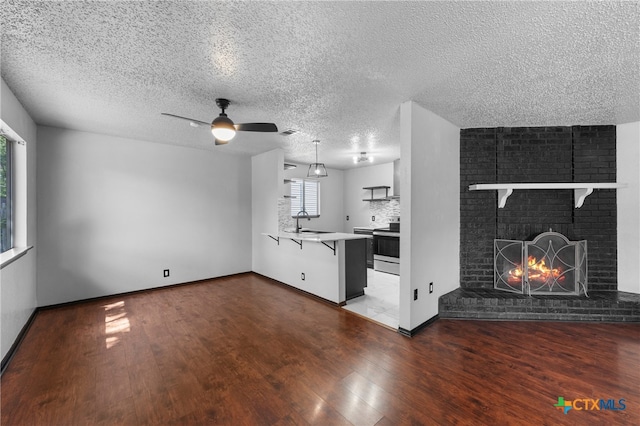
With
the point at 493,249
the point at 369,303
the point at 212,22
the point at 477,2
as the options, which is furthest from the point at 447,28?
the point at 369,303

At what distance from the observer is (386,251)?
5.73m

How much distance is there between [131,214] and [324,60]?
4.13m

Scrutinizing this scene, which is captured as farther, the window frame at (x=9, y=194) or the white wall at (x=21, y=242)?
the window frame at (x=9, y=194)

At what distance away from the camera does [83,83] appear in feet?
8.11

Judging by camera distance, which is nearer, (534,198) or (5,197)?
(5,197)

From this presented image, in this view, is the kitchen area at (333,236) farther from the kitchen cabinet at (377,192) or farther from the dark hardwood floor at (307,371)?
the dark hardwood floor at (307,371)

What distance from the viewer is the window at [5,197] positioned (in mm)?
2773

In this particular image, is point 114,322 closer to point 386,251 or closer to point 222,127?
point 222,127

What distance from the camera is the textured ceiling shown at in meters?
1.59

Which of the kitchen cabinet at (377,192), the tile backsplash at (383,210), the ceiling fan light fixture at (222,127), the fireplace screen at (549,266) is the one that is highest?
the ceiling fan light fixture at (222,127)

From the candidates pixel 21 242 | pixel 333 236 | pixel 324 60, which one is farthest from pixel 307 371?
pixel 21 242

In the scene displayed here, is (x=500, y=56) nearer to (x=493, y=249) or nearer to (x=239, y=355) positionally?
(x=493, y=249)

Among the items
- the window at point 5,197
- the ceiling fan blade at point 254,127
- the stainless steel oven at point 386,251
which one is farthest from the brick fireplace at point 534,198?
the window at point 5,197

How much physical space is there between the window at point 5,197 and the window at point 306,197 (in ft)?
15.7
